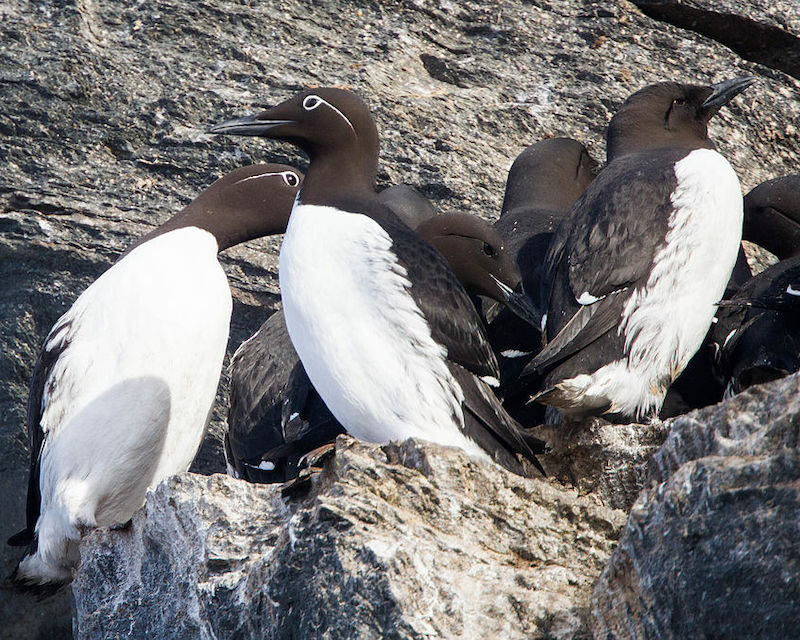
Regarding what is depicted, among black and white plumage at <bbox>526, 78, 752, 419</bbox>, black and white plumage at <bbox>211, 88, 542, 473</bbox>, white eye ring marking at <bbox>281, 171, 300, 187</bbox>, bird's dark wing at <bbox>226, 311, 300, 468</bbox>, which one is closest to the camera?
black and white plumage at <bbox>211, 88, 542, 473</bbox>

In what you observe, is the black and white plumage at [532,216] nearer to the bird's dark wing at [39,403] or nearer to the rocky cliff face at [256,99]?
the rocky cliff face at [256,99]

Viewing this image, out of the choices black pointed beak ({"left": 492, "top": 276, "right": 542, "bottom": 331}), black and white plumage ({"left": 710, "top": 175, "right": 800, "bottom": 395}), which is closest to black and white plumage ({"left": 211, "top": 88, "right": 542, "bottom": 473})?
black pointed beak ({"left": 492, "top": 276, "right": 542, "bottom": 331})

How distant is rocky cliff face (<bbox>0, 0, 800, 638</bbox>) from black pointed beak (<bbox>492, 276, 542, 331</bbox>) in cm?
143

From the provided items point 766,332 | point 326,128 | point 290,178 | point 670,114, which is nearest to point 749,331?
point 766,332

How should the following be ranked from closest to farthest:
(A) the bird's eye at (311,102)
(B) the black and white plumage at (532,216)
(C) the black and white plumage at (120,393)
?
(C) the black and white plumage at (120,393), (A) the bird's eye at (311,102), (B) the black and white plumage at (532,216)

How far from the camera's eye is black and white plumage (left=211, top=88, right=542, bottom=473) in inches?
154

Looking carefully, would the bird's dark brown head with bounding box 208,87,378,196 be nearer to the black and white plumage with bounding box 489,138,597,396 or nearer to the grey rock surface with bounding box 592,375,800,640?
the black and white plumage with bounding box 489,138,597,396

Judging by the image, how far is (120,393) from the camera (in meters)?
4.45

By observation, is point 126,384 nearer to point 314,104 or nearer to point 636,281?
point 314,104

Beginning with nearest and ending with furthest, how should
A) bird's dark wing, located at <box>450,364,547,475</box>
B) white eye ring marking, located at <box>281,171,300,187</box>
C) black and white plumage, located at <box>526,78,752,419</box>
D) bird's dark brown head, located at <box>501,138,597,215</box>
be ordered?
bird's dark wing, located at <box>450,364,547,475</box> < black and white plumage, located at <box>526,78,752,419</box> < white eye ring marking, located at <box>281,171,300,187</box> < bird's dark brown head, located at <box>501,138,597,215</box>

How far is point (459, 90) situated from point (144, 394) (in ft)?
8.47

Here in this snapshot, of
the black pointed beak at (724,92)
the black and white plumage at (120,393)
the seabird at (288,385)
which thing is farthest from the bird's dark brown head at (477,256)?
the black pointed beak at (724,92)

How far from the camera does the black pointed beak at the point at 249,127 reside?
4.61m

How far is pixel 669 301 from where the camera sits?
426 cm
